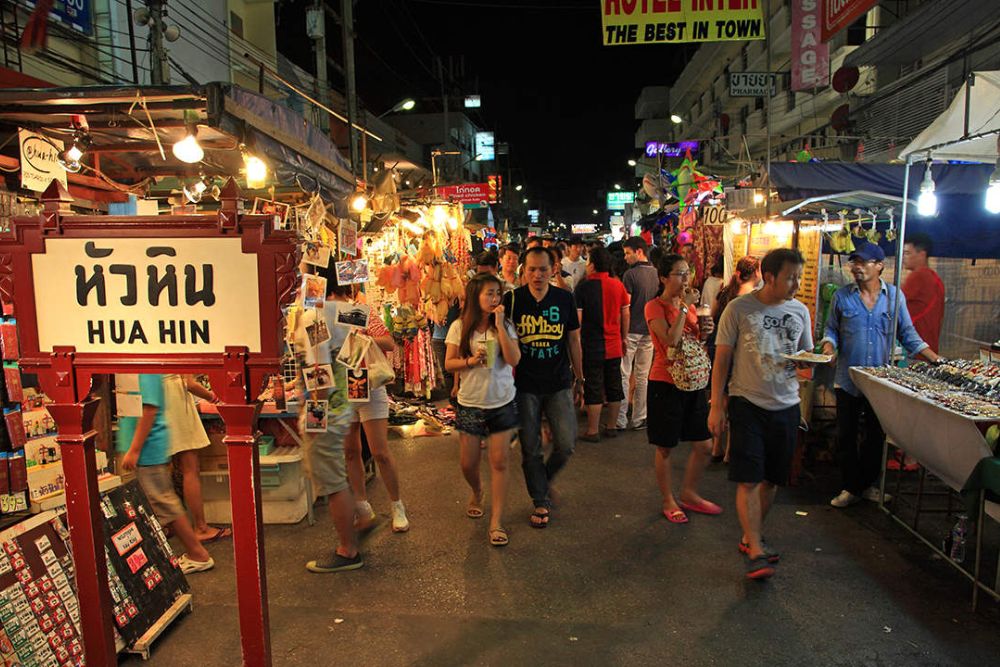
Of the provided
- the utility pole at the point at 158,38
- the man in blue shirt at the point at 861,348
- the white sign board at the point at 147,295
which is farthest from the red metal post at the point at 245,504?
the utility pole at the point at 158,38

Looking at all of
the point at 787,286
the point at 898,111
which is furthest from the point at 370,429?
the point at 898,111

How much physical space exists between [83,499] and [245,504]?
0.61 meters

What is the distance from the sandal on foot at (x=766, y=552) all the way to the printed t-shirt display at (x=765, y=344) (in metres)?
0.99

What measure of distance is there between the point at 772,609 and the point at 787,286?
6.45ft

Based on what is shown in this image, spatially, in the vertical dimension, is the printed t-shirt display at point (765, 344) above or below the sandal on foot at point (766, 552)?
above

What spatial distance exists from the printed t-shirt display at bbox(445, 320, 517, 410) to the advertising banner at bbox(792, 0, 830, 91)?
9707mm

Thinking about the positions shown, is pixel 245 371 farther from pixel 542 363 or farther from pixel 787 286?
pixel 787 286

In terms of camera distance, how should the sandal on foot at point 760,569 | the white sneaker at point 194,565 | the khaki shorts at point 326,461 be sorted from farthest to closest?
1. the white sneaker at point 194,565
2. the khaki shorts at point 326,461
3. the sandal on foot at point 760,569

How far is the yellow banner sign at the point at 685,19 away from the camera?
8016 millimetres

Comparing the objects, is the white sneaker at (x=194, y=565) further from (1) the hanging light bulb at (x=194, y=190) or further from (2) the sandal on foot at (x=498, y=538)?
(1) the hanging light bulb at (x=194, y=190)

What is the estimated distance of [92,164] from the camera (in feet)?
19.1

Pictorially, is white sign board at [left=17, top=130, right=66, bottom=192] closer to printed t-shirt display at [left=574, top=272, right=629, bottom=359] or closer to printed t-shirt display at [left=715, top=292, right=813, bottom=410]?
printed t-shirt display at [left=715, top=292, right=813, bottom=410]

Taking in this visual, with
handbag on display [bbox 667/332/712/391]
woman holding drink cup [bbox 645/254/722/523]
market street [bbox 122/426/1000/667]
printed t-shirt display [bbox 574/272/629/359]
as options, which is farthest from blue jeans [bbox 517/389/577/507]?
printed t-shirt display [bbox 574/272/629/359]

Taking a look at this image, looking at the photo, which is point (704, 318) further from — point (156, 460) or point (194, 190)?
point (194, 190)
